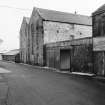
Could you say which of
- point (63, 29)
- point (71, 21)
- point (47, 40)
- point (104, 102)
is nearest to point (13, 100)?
point (104, 102)

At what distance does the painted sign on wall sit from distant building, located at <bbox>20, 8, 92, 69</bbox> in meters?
13.8

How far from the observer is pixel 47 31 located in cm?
3111

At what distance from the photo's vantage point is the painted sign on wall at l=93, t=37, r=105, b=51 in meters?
16.5

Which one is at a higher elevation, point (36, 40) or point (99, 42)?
point (36, 40)

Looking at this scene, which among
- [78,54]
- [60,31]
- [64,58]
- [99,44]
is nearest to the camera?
[99,44]

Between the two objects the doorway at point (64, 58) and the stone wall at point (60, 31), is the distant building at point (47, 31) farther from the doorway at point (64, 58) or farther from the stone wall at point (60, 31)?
the doorway at point (64, 58)

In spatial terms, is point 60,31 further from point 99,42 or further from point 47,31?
point 99,42

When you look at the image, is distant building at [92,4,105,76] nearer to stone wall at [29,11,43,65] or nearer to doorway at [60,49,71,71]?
doorway at [60,49,71,71]

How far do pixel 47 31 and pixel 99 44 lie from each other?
1609 centimetres

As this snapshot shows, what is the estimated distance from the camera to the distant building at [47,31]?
31.0m

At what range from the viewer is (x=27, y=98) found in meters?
8.16

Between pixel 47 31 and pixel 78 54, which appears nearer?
pixel 78 54

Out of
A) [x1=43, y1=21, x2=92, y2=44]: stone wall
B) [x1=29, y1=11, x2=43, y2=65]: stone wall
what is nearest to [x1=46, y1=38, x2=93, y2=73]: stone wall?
[x1=43, y1=21, x2=92, y2=44]: stone wall

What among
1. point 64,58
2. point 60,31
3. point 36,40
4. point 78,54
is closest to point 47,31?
point 60,31
